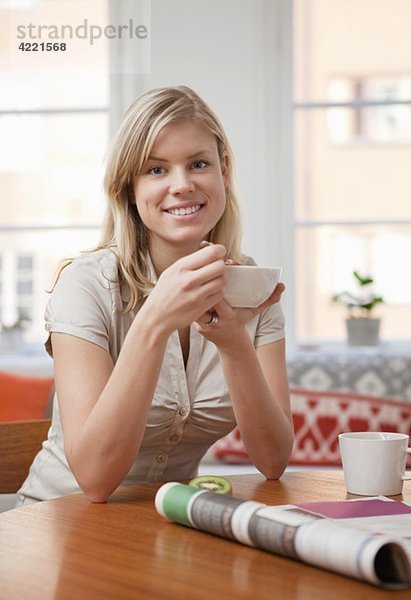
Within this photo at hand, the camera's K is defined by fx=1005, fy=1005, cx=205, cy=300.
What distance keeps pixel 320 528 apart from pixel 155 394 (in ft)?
2.35

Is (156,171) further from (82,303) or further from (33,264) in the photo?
(33,264)

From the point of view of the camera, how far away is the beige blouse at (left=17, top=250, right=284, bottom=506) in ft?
5.66

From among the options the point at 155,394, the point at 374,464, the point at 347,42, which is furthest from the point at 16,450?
the point at 347,42

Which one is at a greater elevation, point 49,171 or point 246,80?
point 246,80

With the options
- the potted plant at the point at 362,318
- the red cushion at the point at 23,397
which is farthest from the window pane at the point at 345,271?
the red cushion at the point at 23,397

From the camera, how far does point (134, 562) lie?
44.0 inches

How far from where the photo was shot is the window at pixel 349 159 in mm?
4480

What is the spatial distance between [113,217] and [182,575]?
3.20 ft

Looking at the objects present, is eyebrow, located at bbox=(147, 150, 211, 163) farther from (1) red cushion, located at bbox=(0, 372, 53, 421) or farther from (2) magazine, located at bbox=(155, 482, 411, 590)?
(1) red cushion, located at bbox=(0, 372, 53, 421)

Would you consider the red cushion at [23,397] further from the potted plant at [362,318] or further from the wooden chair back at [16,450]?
the wooden chair back at [16,450]

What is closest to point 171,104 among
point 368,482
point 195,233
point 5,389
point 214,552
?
point 195,233

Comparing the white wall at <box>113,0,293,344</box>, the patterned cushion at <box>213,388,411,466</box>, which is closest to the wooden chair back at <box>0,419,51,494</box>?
the patterned cushion at <box>213,388,411,466</box>

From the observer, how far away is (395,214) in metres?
4.49

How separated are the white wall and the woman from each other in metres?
2.40
